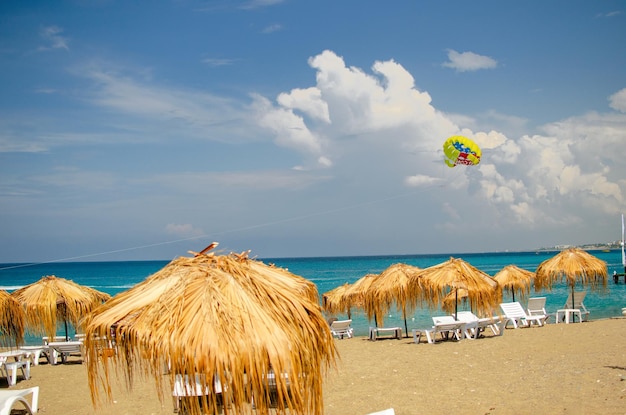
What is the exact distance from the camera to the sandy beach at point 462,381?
6.77 m

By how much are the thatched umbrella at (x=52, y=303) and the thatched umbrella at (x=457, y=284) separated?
6955 mm

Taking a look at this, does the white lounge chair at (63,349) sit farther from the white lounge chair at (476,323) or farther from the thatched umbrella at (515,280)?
the thatched umbrella at (515,280)

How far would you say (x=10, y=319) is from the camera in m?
9.41

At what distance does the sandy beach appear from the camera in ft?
22.2

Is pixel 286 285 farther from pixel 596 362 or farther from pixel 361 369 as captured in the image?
pixel 596 362

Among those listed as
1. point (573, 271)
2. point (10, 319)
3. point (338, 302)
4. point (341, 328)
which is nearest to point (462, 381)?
point (10, 319)

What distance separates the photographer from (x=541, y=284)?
55.5 feet

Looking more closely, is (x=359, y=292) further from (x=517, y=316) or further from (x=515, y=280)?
(x=515, y=280)

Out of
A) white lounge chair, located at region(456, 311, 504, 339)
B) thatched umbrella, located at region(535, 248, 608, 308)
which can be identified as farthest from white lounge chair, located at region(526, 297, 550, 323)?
white lounge chair, located at region(456, 311, 504, 339)

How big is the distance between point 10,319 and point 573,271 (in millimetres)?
14319

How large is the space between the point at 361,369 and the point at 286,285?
5789mm

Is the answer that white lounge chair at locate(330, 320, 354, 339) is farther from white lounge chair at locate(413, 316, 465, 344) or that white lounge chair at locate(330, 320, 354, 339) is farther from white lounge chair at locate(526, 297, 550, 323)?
white lounge chair at locate(526, 297, 550, 323)

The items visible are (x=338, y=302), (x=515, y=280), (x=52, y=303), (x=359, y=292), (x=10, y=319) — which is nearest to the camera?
(x=10, y=319)

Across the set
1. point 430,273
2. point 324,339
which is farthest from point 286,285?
point 430,273
